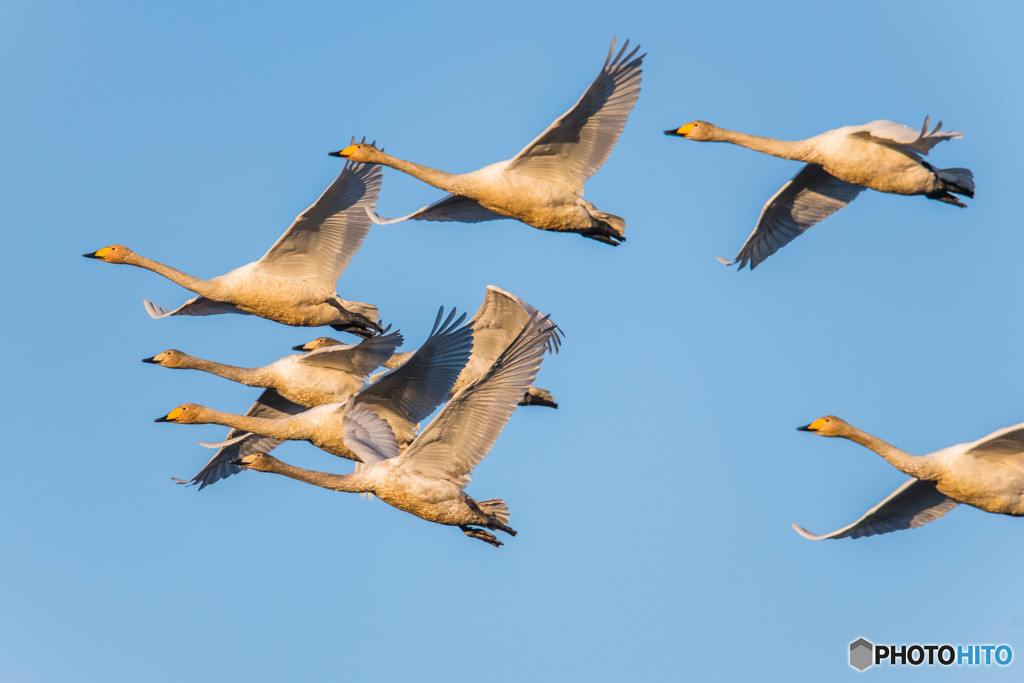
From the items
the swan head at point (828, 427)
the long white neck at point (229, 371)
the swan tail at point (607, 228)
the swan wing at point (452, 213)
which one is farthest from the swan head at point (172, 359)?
the swan head at point (828, 427)

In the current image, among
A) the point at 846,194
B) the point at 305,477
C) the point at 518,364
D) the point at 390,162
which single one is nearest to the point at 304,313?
the point at 390,162

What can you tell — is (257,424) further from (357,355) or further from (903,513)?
(903,513)

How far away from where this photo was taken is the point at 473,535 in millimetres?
21359

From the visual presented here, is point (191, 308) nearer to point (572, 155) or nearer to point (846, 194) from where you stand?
point (572, 155)

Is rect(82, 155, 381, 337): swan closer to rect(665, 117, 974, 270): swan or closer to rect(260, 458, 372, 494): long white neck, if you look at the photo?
rect(260, 458, 372, 494): long white neck

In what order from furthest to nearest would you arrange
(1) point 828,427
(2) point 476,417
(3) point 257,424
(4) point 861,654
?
(4) point 861,654, (3) point 257,424, (1) point 828,427, (2) point 476,417

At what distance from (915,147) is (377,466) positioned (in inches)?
344

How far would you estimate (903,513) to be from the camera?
23.0 m

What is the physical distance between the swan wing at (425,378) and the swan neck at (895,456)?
5564 millimetres

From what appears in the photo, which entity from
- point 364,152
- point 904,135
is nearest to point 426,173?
point 364,152

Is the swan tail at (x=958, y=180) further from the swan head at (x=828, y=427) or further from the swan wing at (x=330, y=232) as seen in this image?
the swan wing at (x=330, y=232)

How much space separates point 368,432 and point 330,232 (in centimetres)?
511

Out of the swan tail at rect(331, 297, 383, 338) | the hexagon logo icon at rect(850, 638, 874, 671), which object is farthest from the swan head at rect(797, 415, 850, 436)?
the swan tail at rect(331, 297, 383, 338)

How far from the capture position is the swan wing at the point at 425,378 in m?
21.6
